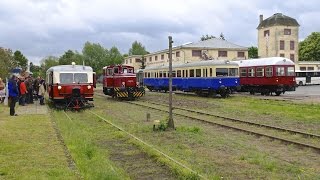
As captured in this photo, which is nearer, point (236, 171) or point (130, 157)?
point (236, 171)

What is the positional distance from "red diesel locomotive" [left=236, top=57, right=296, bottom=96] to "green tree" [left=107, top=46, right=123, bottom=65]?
263ft

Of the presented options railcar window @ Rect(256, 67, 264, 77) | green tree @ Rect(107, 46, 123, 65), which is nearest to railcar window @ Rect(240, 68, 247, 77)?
railcar window @ Rect(256, 67, 264, 77)

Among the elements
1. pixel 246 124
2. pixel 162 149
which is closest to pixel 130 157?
pixel 162 149

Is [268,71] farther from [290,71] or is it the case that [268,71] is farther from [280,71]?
[290,71]

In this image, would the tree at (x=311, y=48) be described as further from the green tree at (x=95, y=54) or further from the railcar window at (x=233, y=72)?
the railcar window at (x=233, y=72)

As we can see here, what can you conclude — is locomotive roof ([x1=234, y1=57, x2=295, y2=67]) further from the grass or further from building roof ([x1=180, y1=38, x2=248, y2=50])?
building roof ([x1=180, y1=38, x2=248, y2=50])

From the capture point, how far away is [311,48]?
9544cm

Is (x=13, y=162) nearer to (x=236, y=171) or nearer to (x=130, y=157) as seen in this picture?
(x=130, y=157)

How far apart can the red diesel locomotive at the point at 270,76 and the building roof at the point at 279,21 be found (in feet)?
144

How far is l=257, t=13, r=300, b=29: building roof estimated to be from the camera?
7988cm

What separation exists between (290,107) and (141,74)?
3133 centimetres

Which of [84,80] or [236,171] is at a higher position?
[84,80]

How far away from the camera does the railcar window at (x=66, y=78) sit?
2400cm

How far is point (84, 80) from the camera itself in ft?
80.0
